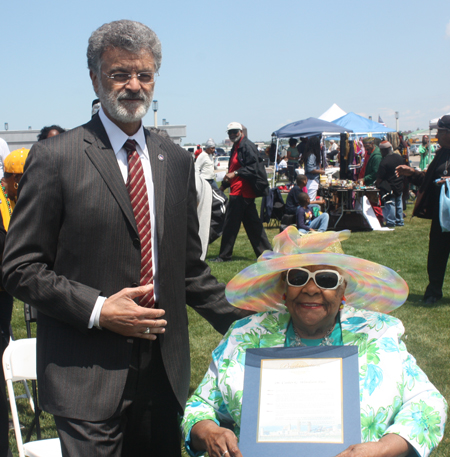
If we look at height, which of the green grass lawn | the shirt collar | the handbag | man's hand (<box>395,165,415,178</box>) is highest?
the shirt collar

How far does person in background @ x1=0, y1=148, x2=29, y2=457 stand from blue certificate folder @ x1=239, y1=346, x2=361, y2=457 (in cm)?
150

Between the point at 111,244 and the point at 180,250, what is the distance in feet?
1.08

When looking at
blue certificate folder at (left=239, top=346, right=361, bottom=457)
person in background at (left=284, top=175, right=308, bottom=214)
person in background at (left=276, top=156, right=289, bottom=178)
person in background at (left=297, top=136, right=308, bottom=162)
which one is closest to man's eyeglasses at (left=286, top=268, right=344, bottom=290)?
blue certificate folder at (left=239, top=346, right=361, bottom=457)

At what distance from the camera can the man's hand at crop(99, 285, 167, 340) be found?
180 cm

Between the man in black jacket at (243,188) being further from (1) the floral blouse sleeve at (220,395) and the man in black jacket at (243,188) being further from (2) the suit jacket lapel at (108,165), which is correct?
(2) the suit jacket lapel at (108,165)

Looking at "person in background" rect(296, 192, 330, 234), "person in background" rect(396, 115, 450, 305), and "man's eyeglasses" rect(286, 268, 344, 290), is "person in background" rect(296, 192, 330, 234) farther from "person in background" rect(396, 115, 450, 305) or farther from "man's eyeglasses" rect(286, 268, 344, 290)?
"man's eyeglasses" rect(286, 268, 344, 290)

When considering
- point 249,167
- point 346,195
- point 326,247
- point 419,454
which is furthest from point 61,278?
point 346,195

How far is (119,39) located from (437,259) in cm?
531

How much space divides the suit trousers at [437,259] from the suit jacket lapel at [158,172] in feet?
16.1

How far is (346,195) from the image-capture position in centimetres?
1273

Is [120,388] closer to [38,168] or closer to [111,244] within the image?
[111,244]

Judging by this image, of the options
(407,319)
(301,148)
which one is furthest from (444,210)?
(301,148)

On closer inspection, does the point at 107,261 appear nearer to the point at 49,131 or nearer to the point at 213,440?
the point at 213,440

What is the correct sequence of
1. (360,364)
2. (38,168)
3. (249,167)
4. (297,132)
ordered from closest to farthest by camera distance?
(38,168), (360,364), (249,167), (297,132)
